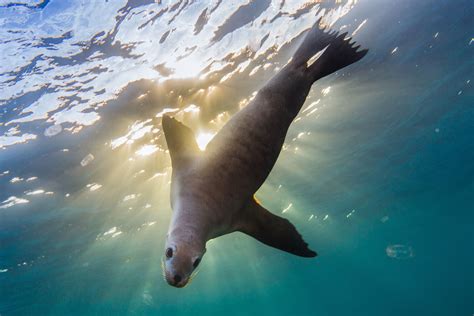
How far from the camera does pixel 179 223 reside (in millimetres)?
2498

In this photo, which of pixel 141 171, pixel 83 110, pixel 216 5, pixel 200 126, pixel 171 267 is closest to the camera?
pixel 171 267

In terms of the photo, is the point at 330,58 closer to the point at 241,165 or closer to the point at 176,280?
the point at 241,165

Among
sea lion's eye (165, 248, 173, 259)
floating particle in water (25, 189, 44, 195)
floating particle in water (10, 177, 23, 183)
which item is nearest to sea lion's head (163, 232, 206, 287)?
sea lion's eye (165, 248, 173, 259)

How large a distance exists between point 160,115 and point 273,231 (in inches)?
323

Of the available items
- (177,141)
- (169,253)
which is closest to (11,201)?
(177,141)

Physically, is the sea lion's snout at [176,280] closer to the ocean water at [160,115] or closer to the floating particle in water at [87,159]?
the ocean water at [160,115]

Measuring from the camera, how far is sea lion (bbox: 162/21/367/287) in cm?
267

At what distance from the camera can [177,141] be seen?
3195 millimetres

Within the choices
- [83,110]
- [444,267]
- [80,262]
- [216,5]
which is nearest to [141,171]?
[83,110]

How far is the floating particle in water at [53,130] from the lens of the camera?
9.91 m

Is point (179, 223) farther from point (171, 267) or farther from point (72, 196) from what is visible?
point (72, 196)

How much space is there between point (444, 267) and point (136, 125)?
142 m

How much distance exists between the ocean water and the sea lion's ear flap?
16.2ft

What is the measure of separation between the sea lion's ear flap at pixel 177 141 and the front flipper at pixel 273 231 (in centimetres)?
79
